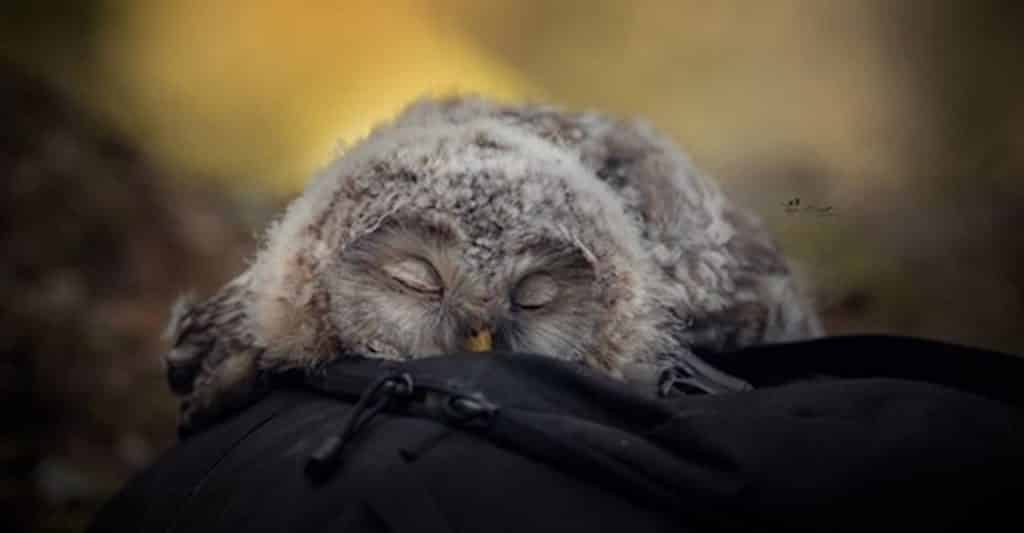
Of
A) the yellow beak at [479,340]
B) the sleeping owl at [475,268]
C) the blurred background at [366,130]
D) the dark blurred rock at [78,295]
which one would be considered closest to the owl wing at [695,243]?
the sleeping owl at [475,268]

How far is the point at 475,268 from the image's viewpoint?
719 mm

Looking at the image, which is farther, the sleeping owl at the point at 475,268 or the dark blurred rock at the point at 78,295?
the dark blurred rock at the point at 78,295

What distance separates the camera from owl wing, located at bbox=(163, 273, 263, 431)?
76 centimetres

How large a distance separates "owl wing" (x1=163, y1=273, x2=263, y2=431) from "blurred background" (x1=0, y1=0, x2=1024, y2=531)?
317 mm

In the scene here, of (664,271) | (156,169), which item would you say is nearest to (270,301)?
(664,271)

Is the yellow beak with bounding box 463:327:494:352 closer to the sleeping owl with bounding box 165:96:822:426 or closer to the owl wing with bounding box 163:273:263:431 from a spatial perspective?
the sleeping owl with bounding box 165:96:822:426

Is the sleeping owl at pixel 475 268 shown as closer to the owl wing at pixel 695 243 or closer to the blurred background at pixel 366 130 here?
the owl wing at pixel 695 243

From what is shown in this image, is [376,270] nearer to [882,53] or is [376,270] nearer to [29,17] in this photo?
[29,17]

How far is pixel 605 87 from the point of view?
128 cm

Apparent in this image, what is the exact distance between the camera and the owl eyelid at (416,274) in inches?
28.7

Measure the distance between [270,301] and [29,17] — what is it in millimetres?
552

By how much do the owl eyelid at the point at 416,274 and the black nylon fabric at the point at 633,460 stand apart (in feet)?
0.28

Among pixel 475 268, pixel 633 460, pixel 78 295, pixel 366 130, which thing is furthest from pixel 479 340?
pixel 78 295

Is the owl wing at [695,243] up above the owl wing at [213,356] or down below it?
above
